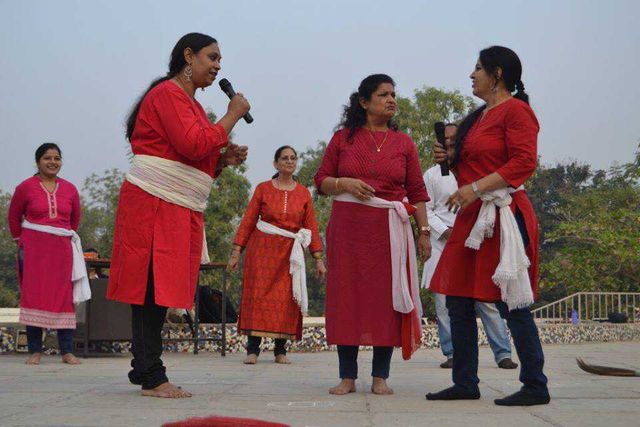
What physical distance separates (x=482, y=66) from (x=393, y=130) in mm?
1035

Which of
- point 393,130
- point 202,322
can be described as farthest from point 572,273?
point 393,130

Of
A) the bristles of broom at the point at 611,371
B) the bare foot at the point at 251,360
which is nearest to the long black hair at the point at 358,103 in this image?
the bristles of broom at the point at 611,371

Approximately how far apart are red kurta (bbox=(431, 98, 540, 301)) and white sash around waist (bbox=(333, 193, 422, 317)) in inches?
18.1

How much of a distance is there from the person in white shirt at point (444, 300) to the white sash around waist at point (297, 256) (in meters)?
1.14

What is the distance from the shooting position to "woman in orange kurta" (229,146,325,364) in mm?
8672

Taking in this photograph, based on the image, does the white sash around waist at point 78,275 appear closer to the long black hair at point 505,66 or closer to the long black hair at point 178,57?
the long black hair at point 178,57

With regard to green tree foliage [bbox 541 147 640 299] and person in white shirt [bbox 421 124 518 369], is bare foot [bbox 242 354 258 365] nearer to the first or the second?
person in white shirt [bbox 421 124 518 369]

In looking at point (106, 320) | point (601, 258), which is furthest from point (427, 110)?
point (106, 320)

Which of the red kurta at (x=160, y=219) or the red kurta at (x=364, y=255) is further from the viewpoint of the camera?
the red kurta at (x=364, y=255)

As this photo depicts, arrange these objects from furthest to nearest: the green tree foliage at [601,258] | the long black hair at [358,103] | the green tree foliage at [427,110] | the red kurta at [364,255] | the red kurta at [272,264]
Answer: the green tree foliage at [427,110]
the green tree foliage at [601,258]
the red kurta at [272,264]
the long black hair at [358,103]
the red kurta at [364,255]

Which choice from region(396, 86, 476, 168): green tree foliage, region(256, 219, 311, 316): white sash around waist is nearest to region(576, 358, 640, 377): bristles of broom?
region(256, 219, 311, 316): white sash around waist

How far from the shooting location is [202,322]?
36.8 feet

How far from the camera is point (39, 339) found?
28.4 feet

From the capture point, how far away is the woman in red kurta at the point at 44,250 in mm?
8375
